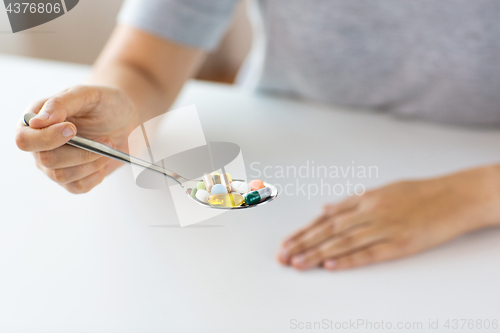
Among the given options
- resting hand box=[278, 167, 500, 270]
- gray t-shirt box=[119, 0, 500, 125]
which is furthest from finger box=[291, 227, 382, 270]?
gray t-shirt box=[119, 0, 500, 125]

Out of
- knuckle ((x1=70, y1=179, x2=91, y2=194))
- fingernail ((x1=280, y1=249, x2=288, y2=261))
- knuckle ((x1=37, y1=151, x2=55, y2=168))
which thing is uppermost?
knuckle ((x1=37, y1=151, x2=55, y2=168))

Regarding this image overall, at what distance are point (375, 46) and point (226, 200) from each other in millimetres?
392

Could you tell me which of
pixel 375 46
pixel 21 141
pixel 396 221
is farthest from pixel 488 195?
pixel 21 141

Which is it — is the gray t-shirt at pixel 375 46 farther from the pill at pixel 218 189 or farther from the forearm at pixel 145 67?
the pill at pixel 218 189

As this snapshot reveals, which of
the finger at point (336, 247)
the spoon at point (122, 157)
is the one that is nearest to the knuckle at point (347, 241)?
the finger at point (336, 247)

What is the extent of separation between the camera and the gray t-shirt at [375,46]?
0.48 m

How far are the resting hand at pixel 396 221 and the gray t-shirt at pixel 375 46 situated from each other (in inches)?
6.1

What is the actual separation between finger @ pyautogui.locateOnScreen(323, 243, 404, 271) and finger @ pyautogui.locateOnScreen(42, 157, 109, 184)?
0.17 metres

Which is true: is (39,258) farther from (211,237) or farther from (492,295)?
(492,295)

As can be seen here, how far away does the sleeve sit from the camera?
1.55ft

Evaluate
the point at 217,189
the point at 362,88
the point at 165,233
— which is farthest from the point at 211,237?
the point at 362,88

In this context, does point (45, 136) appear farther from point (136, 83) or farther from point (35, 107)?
point (136, 83)

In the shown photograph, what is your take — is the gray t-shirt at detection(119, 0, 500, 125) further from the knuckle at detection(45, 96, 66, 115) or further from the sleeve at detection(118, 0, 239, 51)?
the knuckle at detection(45, 96, 66, 115)

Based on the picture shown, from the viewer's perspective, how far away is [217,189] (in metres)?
0.19
